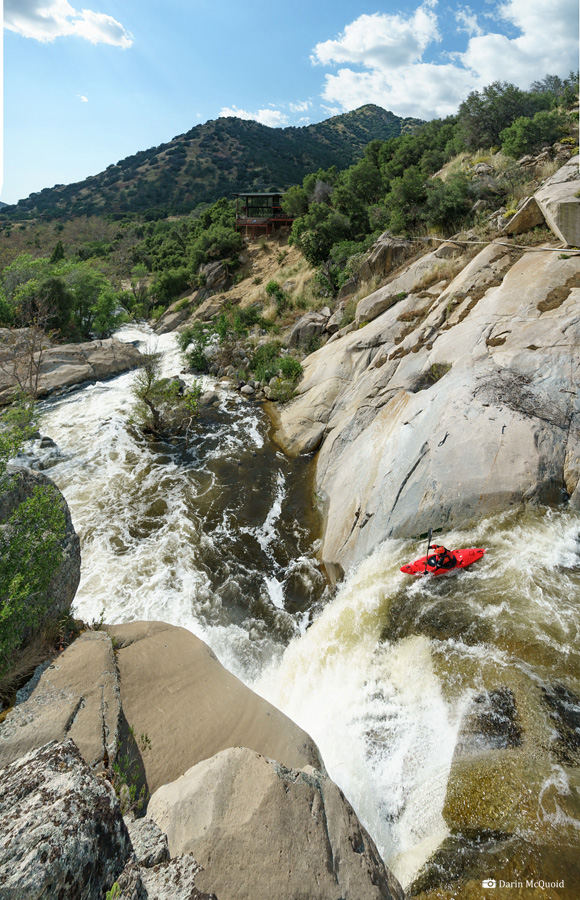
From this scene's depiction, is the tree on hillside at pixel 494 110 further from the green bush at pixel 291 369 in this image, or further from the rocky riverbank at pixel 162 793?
the rocky riverbank at pixel 162 793

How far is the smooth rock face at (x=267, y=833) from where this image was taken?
3.02 metres

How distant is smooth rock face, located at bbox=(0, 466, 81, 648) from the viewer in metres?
6.02

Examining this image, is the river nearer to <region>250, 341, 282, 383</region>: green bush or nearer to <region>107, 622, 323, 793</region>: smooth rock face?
<region>107, 622, 323, 793</region>: smooth rock face

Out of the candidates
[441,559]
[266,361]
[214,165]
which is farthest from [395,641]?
[214,165]

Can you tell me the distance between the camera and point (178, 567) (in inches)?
402

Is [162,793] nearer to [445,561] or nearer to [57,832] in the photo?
[57,832]

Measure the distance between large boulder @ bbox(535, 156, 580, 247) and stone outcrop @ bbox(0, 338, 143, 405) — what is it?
21.5m

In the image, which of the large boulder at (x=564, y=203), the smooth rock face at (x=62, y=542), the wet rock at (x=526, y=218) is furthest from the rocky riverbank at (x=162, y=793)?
the wet rock at (x=526, y=218)

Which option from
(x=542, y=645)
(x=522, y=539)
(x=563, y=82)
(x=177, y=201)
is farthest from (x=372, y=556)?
(x=177, y=201)

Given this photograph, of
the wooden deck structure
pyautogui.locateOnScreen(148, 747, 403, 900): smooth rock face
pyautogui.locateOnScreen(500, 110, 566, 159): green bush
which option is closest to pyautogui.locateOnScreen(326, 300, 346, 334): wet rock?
pyautogui.locateOnScreen(500, 110, 566, 159): green bush

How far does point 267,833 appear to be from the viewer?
326 centimetres

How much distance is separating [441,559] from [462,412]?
373cm

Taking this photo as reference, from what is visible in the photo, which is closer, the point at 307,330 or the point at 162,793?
the point at 162,793

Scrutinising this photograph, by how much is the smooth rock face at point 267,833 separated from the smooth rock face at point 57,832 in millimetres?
1101
